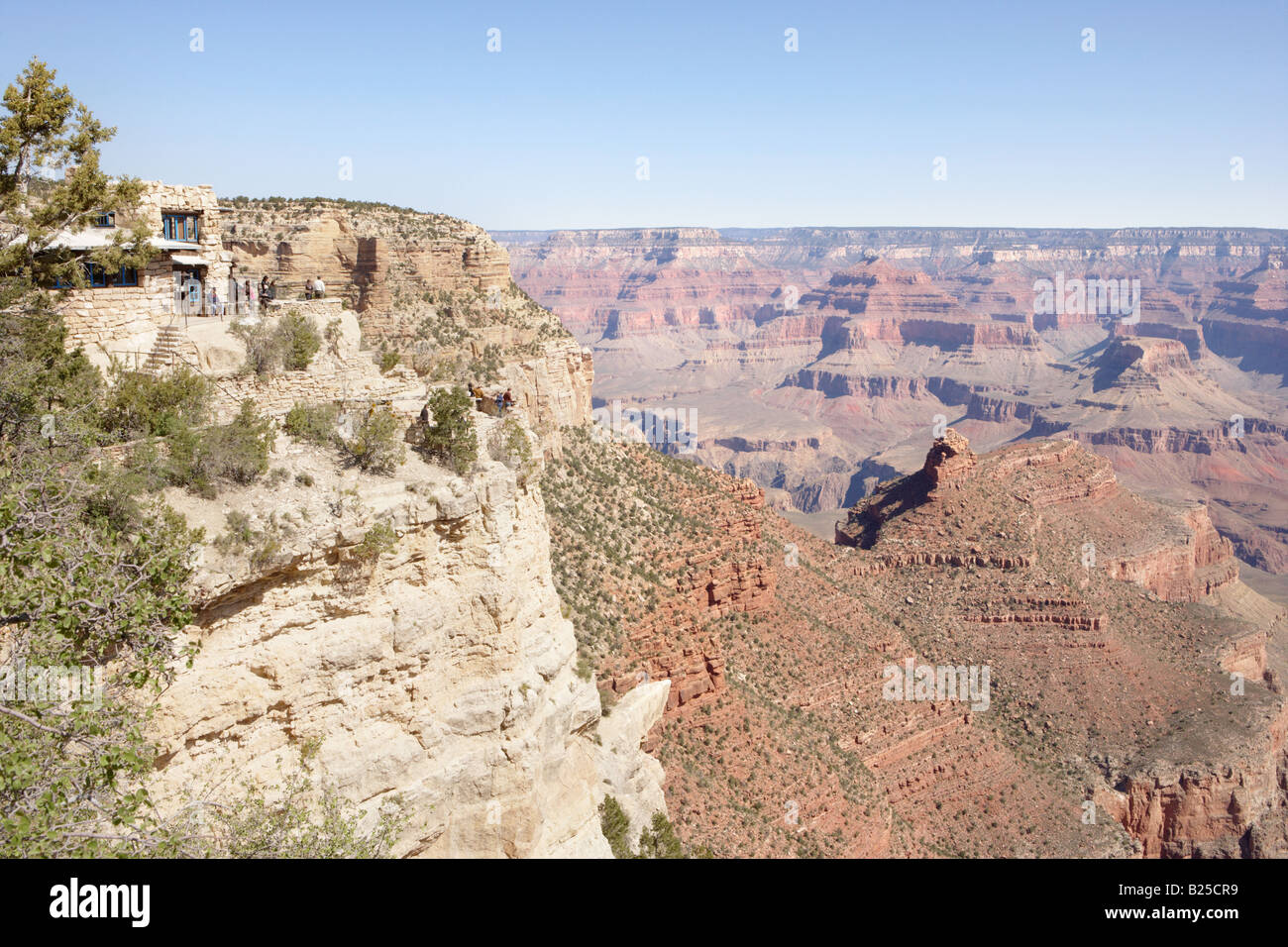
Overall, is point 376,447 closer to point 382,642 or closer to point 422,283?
point 382,642

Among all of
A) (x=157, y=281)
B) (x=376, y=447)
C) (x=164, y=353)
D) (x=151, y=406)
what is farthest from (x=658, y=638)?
(x=151, y=406)

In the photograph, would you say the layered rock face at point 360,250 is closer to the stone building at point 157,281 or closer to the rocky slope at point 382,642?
the stone building at point 157,281

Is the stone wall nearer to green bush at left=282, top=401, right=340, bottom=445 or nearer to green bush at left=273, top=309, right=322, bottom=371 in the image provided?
green bush at left=273, top=309, right=322, bottom=371

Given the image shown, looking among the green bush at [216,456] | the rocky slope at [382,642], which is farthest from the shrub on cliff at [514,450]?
the green bush at [216,456]

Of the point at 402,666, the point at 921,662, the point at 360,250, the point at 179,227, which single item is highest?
the point at 360,250

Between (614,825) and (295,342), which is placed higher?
(295,342)

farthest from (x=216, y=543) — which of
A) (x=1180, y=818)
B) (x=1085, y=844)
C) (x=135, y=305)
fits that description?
(x=1180, y=818)
